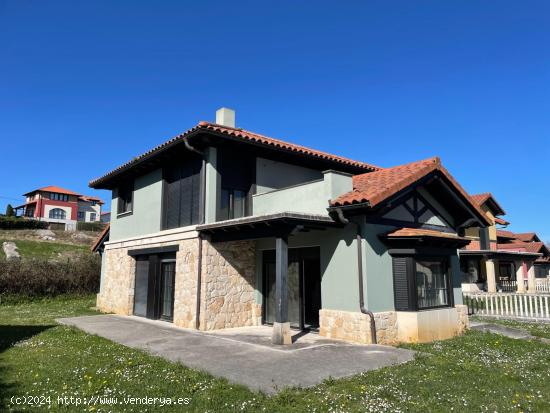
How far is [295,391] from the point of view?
222 inches

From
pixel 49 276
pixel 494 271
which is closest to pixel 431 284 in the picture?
pixel 494 271

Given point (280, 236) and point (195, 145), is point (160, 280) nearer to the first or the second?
point (195, 145)

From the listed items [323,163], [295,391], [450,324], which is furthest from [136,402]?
[323,163]

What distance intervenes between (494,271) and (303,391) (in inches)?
1026

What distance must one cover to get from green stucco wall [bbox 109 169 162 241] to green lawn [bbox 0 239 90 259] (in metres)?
22.6

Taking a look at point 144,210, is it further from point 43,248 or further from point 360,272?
point 43,248

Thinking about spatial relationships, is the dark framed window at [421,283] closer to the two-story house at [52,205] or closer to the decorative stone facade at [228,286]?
the decorative stone facade at [228,286]

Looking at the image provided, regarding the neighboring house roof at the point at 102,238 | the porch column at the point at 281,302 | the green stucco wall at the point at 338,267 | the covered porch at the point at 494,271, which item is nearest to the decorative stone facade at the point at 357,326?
the green stucco wall at the point at 338,267

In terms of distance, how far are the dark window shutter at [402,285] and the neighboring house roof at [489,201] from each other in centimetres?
2003

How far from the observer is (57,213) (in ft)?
214

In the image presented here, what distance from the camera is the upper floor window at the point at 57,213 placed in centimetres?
6444

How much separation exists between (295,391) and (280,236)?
441 centimetres

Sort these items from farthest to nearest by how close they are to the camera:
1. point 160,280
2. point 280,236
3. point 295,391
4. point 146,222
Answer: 1. point 146,222
2. point 160,280
3. point 280,236
4. point 295,391

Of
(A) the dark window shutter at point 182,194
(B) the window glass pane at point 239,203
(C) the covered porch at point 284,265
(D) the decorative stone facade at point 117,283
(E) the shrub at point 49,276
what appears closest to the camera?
(C) the covered porch at point 284,265
